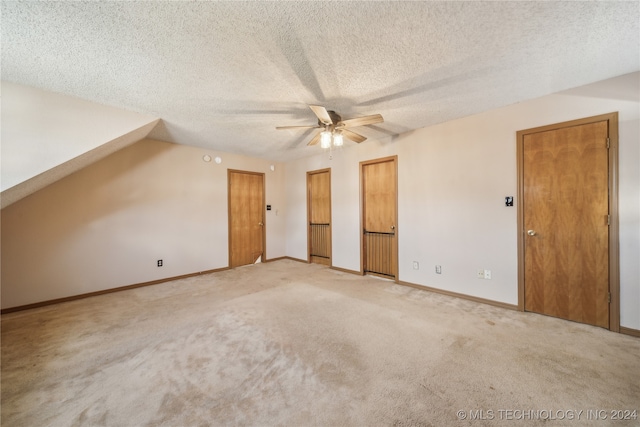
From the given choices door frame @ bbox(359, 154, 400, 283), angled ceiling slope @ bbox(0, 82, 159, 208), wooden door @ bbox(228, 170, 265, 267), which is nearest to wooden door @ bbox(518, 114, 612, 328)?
door frame @ bbox(359, 154, 400, 283)

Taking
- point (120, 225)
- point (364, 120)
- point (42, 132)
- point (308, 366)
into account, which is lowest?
point (308, 366)

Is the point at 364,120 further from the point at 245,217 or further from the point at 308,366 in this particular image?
the point at 245,217

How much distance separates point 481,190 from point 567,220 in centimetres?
85

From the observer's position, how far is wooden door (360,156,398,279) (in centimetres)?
391

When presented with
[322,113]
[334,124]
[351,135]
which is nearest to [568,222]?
[351,135]

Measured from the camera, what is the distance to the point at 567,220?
2.47 m

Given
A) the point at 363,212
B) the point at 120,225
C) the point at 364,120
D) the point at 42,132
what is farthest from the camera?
the point at 363,212

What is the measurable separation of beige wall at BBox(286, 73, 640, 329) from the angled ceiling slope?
3.68m

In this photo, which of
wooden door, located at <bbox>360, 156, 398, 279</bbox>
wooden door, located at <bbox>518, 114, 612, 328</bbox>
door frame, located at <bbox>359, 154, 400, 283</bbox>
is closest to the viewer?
wooden door, located at <bbox>518, 114, 612, 328</bbox>

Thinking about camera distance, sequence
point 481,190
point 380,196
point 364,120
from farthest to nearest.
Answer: point 380,196, point 481,190, point 364,120

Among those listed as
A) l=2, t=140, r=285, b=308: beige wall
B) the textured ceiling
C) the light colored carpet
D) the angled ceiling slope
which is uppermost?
the textured ceiling

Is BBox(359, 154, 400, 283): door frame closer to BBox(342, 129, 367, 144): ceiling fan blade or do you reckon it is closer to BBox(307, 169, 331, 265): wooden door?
BBox(307, 169, 331, 265): wooden door

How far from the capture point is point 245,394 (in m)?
1.54

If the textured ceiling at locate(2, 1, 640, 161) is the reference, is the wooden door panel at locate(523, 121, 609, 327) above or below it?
below
